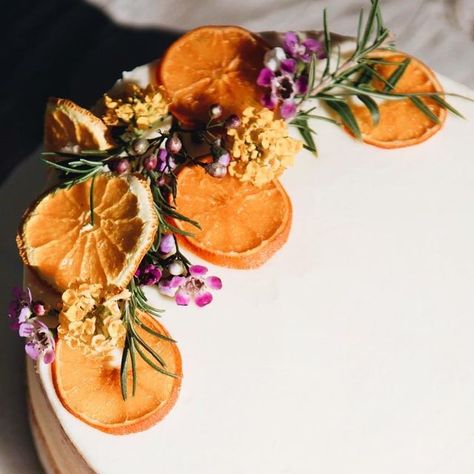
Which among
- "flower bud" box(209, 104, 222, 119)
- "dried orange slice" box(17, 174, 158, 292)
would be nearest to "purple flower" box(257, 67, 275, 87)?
"flower bud" box(209, 104, 222, 119)

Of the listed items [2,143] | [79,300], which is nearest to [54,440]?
[79,300]

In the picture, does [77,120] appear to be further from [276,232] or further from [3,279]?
[3,279]

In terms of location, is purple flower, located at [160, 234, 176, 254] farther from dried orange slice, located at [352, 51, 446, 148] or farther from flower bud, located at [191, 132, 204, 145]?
dried orange slice, located at [352, 51, 446, 148]

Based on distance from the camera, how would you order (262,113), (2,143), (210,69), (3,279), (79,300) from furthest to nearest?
(2,143)
(3,279)
(210,69)
(262,113)
(79,300)

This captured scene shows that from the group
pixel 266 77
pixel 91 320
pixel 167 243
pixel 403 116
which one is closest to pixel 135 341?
pixel 91 320

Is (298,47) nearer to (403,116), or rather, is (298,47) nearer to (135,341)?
(403,116)

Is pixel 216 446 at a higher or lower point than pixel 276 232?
lower
